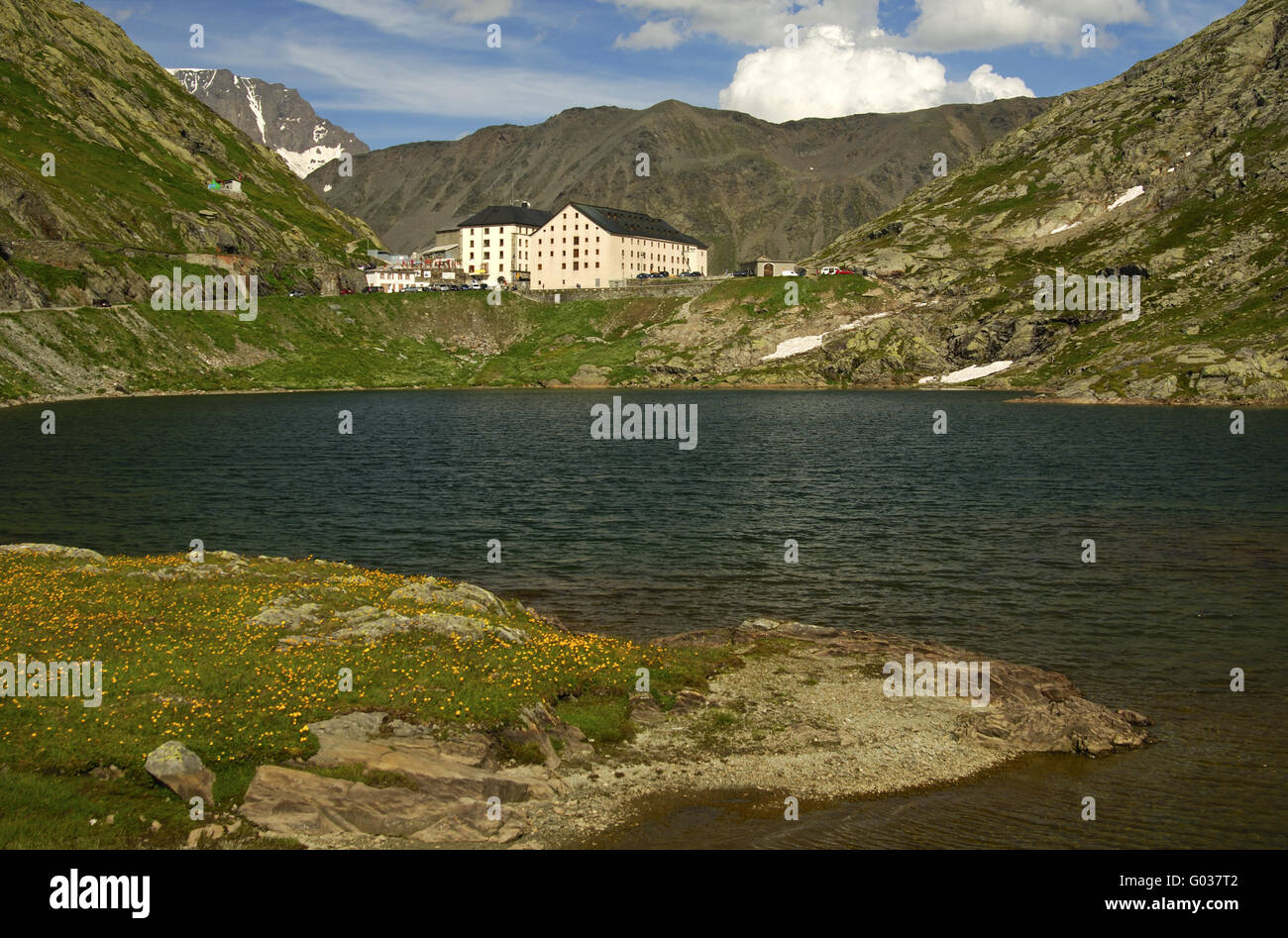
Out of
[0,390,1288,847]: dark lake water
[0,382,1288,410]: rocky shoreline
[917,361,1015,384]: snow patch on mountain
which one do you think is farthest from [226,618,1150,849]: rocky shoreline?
[917,361,1015,384]: snow patch on mountain

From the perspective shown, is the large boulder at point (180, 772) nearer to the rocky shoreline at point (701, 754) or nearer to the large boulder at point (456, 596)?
the rocky shoreline at point (701, 754)

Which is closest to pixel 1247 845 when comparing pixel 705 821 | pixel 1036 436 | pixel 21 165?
pixel 705 821

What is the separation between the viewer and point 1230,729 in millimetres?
27609

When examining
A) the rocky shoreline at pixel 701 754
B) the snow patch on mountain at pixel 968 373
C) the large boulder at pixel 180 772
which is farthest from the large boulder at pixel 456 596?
the snow patch on mountain at pixel 968 373

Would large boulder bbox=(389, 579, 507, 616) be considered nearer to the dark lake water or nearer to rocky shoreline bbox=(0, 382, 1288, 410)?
the dark lake water

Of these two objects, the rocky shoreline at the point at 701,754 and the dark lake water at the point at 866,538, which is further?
the dark lake water at the point at 866,538

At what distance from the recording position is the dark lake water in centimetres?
2364

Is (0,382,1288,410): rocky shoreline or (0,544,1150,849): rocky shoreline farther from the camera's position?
(0,382,1288,410): rocky shoreline

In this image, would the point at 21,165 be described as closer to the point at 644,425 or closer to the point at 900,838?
the point at 644,425

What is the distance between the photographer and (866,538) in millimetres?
55094

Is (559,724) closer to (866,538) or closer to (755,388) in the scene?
(866,538)

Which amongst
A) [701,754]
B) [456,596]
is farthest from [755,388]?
[701,754]

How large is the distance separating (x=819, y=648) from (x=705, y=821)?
1309 cm

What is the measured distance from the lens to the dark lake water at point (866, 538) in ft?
77.6
